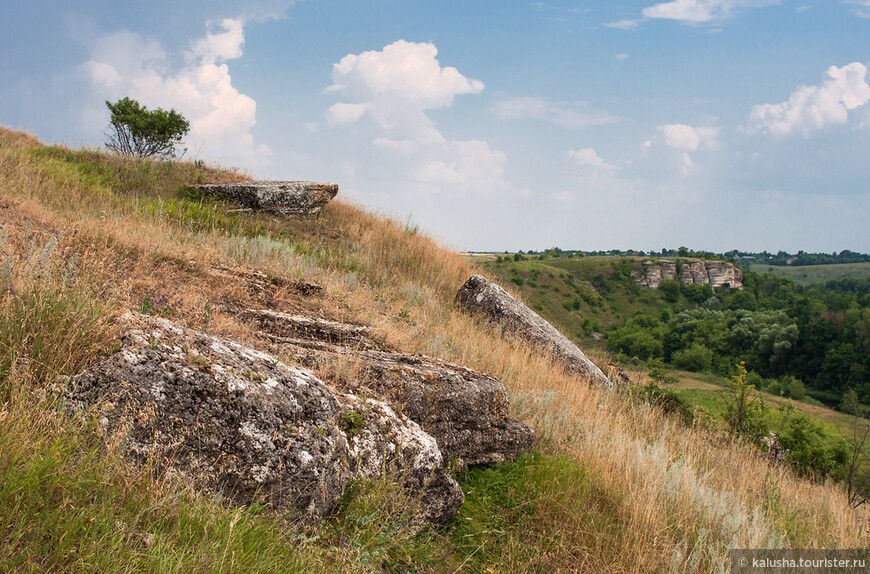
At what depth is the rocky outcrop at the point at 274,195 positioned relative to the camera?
1330cm

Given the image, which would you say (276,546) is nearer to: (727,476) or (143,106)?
(727,476)

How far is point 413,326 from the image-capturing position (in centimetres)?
697

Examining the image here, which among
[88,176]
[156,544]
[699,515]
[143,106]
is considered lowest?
[699,515]

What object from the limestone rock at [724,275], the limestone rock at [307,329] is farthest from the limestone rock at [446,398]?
the limestone rock at [724,275]

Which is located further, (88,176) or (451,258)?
(451,258)

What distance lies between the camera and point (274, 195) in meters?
13.4

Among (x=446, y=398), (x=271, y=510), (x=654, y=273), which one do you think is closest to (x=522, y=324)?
(x=446, y=398)

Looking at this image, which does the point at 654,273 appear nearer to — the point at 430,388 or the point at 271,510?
the point at 430,388

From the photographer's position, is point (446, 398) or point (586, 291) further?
point (586, 291)

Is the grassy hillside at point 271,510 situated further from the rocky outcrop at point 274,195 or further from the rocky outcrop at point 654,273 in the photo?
the rocky outcrop at point 654,273

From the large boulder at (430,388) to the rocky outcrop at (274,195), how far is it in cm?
929

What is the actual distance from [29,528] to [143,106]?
33771 millimetres

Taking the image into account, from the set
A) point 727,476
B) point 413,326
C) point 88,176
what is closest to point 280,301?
point 413,326

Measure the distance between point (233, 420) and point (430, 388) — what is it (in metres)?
1.83
